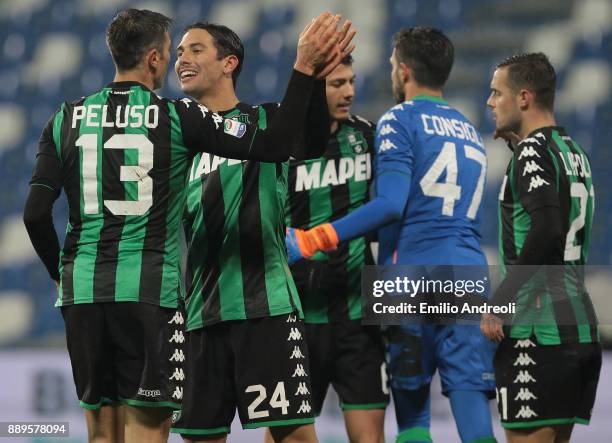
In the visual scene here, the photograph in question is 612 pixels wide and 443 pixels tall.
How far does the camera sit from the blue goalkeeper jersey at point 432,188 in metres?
4.28

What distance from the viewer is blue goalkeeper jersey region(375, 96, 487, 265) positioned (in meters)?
4.28

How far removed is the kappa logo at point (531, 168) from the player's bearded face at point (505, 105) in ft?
1.15

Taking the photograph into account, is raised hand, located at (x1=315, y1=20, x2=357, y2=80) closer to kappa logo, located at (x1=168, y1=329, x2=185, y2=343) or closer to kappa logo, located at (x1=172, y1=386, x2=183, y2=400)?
kappa logo, located at (x1=168, y1=329, x2=185, y2=343)

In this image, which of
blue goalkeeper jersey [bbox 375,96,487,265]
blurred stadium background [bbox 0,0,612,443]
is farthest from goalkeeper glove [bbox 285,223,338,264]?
blurred stadium background [bbox 0,0,612,443]

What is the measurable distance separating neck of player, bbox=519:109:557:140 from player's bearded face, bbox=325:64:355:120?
2.89ft

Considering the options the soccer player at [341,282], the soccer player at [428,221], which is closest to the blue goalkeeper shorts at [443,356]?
the soccer player at [428,221]

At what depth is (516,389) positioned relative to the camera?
12.6 ft

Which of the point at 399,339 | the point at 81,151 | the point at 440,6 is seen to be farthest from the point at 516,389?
the point at 440,6

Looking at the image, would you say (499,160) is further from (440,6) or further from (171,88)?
(171,88)

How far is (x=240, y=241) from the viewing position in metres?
3.57

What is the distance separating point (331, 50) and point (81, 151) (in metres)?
0.93

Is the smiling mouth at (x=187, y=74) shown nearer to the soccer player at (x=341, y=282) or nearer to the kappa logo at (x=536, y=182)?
the soccer player at (x=341, y=282)

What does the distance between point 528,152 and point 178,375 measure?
165 centimetres

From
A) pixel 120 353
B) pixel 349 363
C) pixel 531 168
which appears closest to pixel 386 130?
pixel 531 168
